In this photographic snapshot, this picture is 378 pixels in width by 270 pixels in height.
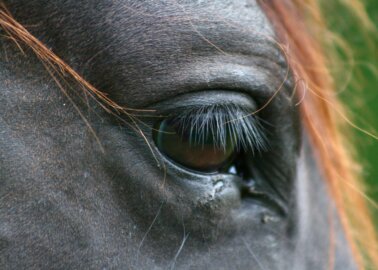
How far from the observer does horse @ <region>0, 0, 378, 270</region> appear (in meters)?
1.17

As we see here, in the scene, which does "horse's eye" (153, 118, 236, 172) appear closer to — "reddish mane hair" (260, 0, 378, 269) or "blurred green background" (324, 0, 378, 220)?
"reddish mane hair" (260, 0, 378, 269)

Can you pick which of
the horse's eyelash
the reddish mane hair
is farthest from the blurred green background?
the horse's eyelash

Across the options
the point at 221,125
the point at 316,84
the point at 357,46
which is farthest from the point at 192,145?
the point at 357,46

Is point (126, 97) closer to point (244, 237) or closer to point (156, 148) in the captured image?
point (156, 148)

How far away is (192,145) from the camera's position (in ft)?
4.25

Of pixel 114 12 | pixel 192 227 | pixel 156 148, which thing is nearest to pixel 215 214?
pixel 192 227

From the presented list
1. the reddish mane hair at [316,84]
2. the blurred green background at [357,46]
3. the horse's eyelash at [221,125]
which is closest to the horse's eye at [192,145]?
the horse's eyelash at [221,125]

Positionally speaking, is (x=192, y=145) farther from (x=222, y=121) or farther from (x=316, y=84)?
(x=316, y=84)

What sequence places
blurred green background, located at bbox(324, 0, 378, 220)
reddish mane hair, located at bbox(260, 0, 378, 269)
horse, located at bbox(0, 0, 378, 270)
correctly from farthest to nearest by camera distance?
blurred green background, located at bbox(324, 0, 378, 220) → reddish mane hair, located at bbox(260, 0, 378, 269) → horse, located at bbox(0, 0, 378, 270)

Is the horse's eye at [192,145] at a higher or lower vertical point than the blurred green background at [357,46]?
higher

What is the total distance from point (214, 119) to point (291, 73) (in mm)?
196

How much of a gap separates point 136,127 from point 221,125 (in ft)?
0.51

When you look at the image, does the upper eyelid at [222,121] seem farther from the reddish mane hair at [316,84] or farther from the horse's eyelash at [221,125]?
the reddish mane hair at [316,84]

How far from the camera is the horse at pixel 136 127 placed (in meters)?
1.17
